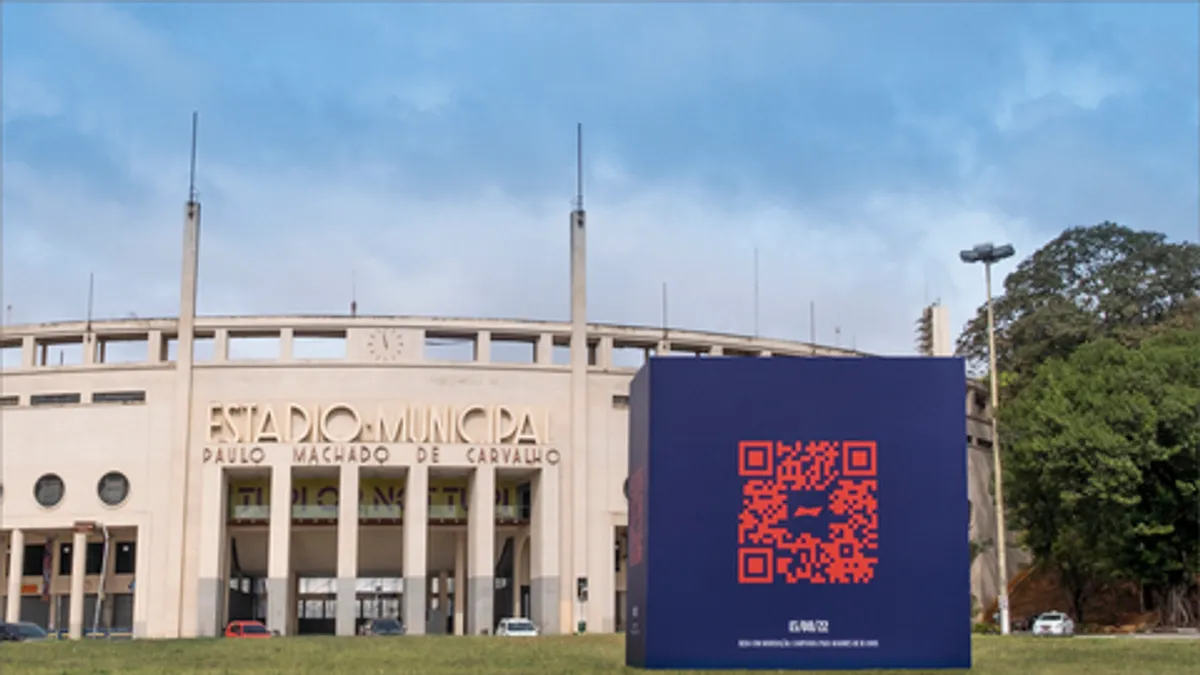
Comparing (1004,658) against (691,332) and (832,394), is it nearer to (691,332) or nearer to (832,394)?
(832,394)

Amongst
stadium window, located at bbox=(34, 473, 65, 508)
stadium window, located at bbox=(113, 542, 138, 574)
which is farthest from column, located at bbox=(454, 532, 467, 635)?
stadium window, located at bbox=(34, 473, 65, 508)

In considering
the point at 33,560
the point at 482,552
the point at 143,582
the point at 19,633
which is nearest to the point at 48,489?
the point at 143,582

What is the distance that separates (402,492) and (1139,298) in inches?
1670

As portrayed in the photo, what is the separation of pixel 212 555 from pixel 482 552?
12.7m

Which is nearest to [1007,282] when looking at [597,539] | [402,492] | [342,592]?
[597,539]

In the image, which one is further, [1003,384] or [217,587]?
[1003,384]

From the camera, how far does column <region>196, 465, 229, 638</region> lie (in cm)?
6831

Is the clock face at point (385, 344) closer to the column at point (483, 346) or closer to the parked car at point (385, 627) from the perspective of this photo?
the column at point (483, 346)

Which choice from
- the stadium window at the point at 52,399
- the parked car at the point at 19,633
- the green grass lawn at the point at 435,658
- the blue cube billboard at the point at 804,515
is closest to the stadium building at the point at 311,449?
the stadium window at the point at 52,399

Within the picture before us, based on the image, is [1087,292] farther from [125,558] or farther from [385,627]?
[125,558]

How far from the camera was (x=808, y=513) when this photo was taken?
23281 mm

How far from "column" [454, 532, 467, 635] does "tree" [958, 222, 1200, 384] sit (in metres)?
31.7

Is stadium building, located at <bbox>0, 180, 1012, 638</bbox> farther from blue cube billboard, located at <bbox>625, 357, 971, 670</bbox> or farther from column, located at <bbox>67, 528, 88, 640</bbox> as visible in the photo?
blue cube billboard, located at <bbox>625, 357, 971, 670</bbox>

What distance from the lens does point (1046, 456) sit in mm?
68125
